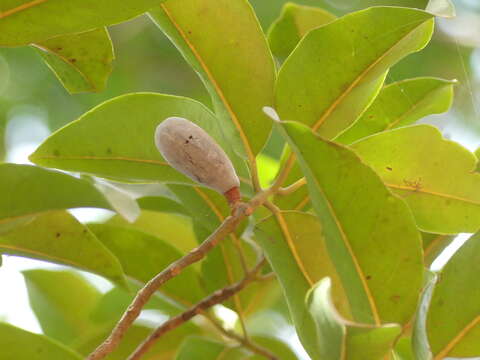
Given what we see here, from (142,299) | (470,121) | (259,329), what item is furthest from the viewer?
(470,121)

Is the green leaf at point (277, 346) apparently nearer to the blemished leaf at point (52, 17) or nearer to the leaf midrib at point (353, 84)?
the leaf midrib at point (353, 84)

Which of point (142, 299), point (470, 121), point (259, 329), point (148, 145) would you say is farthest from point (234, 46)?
point (470, 121)

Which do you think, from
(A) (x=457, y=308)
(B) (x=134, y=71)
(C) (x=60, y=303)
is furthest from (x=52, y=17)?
(B) (x=134, y=71)

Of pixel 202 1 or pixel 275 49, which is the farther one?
pixel 275 49

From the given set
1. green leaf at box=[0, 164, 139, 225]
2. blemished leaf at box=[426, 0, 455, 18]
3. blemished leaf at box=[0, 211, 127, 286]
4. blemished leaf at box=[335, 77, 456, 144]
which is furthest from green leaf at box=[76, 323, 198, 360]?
blemished leaf at box=[426, 0, 455, 18]

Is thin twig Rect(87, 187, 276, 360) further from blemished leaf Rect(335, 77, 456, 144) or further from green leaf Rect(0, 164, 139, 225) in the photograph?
blemished leaf Rect(335, 77, 456, 144)

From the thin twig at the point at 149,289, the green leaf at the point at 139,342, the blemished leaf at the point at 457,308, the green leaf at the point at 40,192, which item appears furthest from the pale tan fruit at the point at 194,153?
the green leaf at the point at 139,342

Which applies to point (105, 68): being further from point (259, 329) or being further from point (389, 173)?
point (259, 329)
